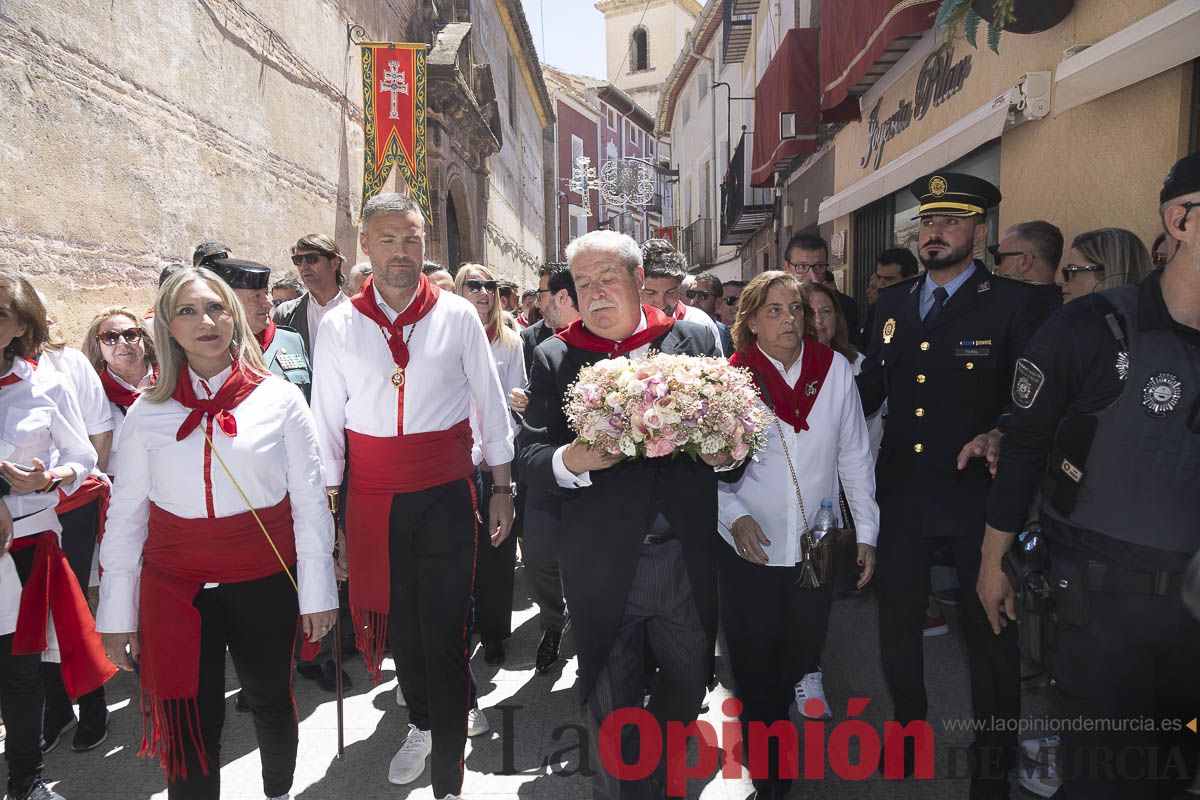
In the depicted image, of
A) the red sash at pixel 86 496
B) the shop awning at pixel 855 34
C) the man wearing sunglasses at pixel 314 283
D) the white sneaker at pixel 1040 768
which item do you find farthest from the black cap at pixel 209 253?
the shop awning at pixel 855 34

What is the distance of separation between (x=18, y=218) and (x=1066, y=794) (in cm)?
563

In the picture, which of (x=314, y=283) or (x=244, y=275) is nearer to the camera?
(x=244, y=275)

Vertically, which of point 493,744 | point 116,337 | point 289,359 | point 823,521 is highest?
point 116,337

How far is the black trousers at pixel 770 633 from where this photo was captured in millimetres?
3086

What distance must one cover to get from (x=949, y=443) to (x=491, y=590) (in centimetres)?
268

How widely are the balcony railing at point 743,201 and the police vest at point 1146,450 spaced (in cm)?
1536

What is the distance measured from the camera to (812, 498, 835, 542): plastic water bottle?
300 centimetres

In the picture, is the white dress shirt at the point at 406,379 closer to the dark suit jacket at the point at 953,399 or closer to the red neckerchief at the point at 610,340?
the red neckerchief at the point at 610,340

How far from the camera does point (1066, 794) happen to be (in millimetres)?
2305

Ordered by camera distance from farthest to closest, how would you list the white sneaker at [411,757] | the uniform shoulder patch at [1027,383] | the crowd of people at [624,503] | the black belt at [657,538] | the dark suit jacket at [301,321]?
1. the dark suit jacket at [301,321]
2. the white sneaker at [411,757]
3. the black belt at [657,538]
4. the uniform shoulder patch at [1027,383]
5. the crowd of people at [624,503]

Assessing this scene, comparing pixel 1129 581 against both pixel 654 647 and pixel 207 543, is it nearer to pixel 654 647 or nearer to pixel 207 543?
pixel 654 647

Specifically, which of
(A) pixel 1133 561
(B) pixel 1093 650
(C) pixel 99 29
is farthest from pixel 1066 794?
(C) pixel 99 29

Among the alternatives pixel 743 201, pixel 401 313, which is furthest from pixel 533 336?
pixel 743 201

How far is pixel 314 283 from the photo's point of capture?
15.6 ft
